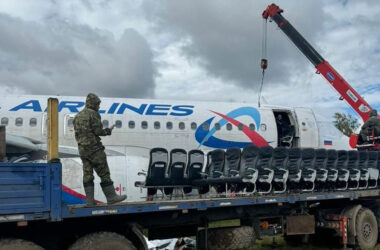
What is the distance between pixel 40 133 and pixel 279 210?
955cm

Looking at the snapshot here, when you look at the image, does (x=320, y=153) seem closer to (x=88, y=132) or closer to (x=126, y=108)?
(x=88, y=132)

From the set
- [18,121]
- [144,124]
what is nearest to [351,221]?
[144,124]

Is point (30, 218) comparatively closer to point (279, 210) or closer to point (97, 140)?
point (97, 140)

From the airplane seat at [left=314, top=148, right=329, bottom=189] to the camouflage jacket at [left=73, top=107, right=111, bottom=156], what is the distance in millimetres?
4992

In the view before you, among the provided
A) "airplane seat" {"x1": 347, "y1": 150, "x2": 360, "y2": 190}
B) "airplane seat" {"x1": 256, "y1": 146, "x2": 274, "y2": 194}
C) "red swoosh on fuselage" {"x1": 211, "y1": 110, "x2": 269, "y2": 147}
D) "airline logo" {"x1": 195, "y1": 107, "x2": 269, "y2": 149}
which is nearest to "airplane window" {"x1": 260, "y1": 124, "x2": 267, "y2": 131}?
"airline logo" {"x1": 195, "y1": 107, "x2": 269, "y2": 149}

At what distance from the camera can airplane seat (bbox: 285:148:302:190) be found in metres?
9.32

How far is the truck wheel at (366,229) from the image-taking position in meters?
10.1

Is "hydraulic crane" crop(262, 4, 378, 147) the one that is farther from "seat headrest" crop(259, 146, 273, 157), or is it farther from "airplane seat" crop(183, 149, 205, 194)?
"airplane seat" crop(183, 149, 205, 194)

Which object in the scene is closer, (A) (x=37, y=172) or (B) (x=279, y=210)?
(A) (x=37, y=172)

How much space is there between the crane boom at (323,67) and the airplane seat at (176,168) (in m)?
11.2

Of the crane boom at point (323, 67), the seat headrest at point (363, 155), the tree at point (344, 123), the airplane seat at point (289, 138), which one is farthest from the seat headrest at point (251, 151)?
the tree at point (344, 123)

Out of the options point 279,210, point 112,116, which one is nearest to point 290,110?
point 112,116

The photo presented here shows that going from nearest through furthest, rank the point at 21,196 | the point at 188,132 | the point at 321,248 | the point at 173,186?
the point at 21,196 → the point at 173,186 → the point at 321,248 → the point at 188,132

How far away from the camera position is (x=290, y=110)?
18.0 meters
